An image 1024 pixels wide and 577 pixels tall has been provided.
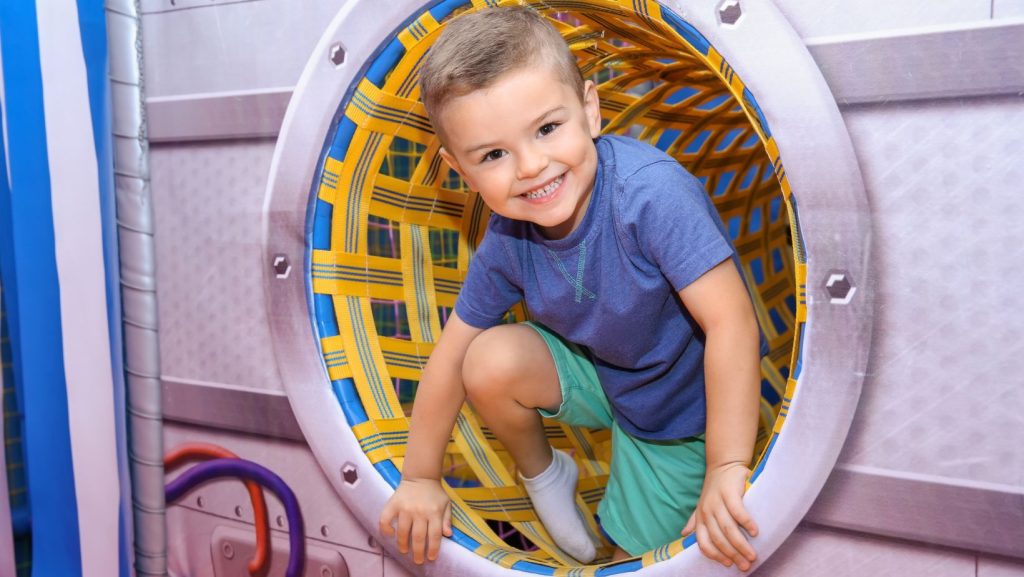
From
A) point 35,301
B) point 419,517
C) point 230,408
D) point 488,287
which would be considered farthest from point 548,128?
point 35,301

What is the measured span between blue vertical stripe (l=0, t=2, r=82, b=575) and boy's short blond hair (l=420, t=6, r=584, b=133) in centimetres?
55

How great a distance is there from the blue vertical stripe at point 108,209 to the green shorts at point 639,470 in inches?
22.3

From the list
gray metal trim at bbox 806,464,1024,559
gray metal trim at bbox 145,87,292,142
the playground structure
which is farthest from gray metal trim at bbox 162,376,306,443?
gray metal trim at bbox 806,464,1024,559

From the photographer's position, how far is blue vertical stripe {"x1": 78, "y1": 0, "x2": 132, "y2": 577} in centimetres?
111

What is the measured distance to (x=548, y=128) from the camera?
0.89 m

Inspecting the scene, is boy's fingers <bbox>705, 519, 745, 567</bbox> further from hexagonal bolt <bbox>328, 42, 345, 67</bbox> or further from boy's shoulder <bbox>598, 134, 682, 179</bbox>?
hexagonal bolt <bbox>328, 42, 345, 67</bbox>

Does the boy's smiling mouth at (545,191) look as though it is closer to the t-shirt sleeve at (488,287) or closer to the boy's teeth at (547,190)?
the boy's teeth at (547,190)

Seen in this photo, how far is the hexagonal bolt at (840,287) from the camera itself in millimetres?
746

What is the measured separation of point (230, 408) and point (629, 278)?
56 centimetres

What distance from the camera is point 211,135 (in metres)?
1.11

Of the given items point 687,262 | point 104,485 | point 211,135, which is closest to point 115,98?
point 211,135

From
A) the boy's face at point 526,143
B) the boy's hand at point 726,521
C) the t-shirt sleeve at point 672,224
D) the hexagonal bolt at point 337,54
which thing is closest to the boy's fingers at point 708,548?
the boy's hand at point 726,521

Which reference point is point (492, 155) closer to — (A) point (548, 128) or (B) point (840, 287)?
(A) point (548, 128)

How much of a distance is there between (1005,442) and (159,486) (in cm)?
103
